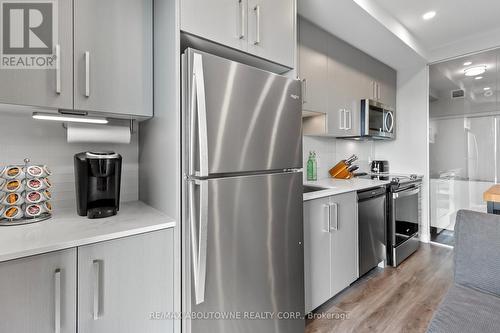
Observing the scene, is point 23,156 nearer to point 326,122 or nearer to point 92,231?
point 92,231

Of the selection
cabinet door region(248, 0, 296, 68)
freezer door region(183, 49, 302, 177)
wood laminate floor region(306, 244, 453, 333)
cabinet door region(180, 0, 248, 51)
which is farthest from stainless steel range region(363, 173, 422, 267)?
cabinet door region(180, 0, 248, 51)

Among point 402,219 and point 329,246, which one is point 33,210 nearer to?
point 329,246

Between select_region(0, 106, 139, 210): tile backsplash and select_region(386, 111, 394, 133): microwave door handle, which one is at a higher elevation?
select_region(386, 111, 394, 133): microwave door handle

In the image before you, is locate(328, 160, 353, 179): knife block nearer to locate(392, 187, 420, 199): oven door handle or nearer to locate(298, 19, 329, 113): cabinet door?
locate(392, 187, 420, 199): oven door handle

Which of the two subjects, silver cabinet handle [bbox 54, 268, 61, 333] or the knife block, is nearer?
silver cabinet handle [bbox 54, 268, 61, 333]

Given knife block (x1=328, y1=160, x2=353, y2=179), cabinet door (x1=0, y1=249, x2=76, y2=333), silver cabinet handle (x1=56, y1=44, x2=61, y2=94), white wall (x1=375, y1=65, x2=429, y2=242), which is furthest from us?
white wall (x1=375, y1=65, x2=429, y2=242)

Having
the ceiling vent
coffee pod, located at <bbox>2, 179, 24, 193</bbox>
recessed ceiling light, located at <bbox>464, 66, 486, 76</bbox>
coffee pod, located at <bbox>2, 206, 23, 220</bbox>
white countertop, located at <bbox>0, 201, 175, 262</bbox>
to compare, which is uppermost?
recessed ceiling light, located at <bbox>464, 66, 486, 76</bbox>

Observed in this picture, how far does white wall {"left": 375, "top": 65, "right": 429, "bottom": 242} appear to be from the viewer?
3.35 meters

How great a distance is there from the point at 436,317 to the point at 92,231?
1443mm

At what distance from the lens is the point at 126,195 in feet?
5.14

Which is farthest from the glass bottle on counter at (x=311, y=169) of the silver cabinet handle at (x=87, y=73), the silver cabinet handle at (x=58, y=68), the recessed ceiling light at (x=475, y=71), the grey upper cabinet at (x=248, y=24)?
the recessed ceiling light at (x=475, y=71)

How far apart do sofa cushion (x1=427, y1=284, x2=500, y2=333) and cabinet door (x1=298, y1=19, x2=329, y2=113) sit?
1576 mm

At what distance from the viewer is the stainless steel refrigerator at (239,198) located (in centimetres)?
111

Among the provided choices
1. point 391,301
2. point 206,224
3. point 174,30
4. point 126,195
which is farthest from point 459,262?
point 126,195
